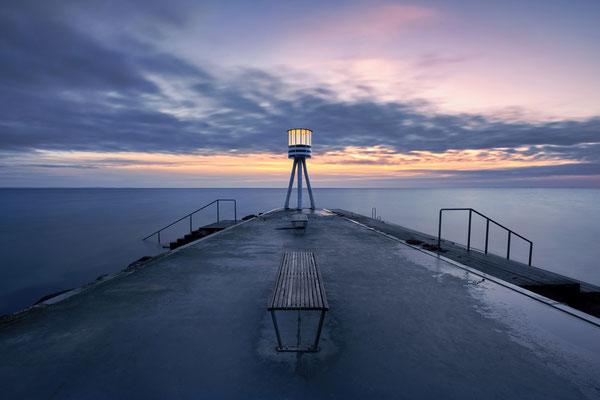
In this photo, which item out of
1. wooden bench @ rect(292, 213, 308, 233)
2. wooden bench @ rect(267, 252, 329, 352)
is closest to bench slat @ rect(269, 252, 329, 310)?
wooden bench @ rect(267, 252, 329, 352)

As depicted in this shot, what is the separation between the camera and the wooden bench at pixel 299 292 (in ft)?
9.97

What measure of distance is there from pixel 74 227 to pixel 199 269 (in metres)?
40.6

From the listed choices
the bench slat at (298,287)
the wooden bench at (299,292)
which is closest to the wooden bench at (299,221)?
the bench slat at (298,287)

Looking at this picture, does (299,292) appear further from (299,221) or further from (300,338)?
(299,221)

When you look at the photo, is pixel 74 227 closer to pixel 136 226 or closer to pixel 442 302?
pixel 136 226

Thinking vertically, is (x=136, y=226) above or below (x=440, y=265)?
below

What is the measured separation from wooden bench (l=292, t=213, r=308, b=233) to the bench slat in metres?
6.13

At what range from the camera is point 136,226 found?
124 ft

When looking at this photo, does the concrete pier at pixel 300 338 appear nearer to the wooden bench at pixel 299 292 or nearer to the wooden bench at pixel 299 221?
the wooden bench at pixel 299 292

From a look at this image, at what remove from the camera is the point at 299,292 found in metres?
3.44

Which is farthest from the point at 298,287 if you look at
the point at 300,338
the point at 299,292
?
the point at 300,338

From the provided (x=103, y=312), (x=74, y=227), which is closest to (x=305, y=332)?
(x=103, y=312)

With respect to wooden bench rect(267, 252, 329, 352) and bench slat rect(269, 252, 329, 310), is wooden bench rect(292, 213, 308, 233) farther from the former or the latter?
wooden bench rect(267, 252, 329, 352)

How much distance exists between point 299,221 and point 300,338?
797 centimetres
